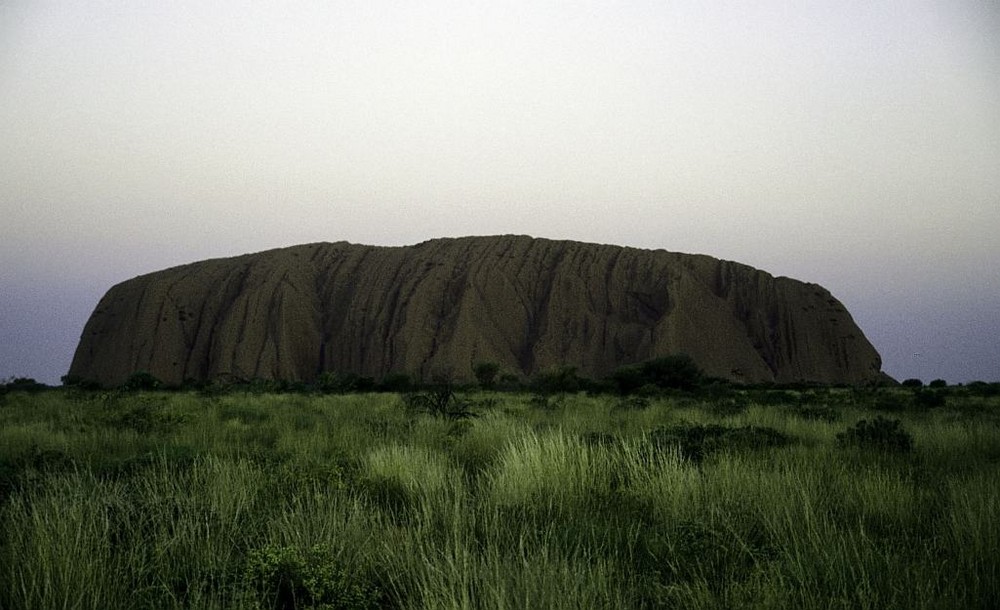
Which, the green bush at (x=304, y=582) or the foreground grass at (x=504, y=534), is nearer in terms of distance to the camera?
the foreground grass at (x=504, y=534)

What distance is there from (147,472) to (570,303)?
61203 mm

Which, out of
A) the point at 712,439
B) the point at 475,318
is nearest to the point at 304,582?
the point at 712,439

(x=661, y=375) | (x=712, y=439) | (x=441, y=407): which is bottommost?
(x=661, y=375)

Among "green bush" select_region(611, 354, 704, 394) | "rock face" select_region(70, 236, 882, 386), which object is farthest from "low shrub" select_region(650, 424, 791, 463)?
"rock face" select_region(70, 236, 882, 386)

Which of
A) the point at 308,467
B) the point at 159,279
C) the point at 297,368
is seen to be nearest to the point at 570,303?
the point at 297,368

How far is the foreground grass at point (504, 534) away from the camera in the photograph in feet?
9.09

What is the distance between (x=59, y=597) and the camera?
9.02 ft

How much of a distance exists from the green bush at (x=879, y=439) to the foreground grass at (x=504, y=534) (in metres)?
0.43

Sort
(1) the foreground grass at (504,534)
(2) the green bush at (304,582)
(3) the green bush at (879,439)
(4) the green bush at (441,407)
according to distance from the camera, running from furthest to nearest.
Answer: (4) the green bush at (441,407) → (3) the green bush at (879,439) → (2) the green bush at (304,582) → (1) the foreground grass at (504,534)

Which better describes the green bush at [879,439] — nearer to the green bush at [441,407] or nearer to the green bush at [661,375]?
the green bush at [441,407]

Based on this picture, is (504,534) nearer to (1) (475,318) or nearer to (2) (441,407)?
(2) (441,407)

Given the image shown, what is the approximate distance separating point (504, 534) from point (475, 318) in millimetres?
59240

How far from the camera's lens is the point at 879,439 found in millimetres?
8242

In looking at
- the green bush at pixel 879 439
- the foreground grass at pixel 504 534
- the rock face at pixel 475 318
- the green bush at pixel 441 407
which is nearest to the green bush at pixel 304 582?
the foreground grass at pixel 504 534
